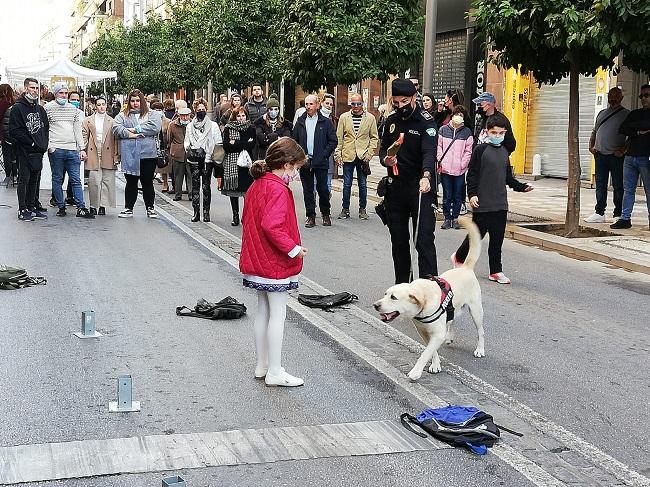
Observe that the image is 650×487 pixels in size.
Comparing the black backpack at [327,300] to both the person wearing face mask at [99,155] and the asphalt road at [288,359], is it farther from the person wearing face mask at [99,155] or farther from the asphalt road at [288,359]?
the person wearing face mask at [99,155]

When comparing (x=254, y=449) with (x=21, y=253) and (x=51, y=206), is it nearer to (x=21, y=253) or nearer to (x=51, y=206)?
(x=21, y=253)

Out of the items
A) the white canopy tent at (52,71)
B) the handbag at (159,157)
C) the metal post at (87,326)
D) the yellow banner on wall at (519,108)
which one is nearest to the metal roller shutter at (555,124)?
the yellow banner on wall at (519,108)

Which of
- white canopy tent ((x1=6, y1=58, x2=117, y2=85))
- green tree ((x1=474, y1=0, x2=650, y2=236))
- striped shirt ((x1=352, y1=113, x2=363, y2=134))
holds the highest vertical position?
white canopy tent ((x1=6, y1=58, x2=117, y2=85))

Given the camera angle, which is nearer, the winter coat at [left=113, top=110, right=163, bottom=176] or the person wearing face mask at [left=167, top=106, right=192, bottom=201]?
the winter coat at [left=113, top=110, right=163, bottom=176]

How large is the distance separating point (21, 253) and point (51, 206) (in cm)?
523

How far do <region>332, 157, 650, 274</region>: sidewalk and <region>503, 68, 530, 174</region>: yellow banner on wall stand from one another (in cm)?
496

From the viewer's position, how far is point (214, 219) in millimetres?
15172

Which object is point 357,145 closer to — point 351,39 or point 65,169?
point 65,169

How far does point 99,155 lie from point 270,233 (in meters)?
9.91

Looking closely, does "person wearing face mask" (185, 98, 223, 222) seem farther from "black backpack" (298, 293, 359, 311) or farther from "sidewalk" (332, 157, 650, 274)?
"black backpack" (298, 293, 359, 311)

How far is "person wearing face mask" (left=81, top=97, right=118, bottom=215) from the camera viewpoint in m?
15.1

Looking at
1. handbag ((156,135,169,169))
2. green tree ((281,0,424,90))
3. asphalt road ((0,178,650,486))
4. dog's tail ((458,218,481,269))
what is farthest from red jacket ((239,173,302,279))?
green tree ((281,0,424,90))

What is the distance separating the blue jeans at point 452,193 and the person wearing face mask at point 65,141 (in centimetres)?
560

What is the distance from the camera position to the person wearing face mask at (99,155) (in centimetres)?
1506
